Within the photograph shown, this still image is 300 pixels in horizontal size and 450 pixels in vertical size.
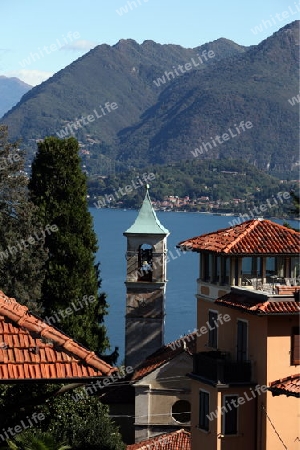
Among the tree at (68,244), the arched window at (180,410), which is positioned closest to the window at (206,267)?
the arched window at (180,410)

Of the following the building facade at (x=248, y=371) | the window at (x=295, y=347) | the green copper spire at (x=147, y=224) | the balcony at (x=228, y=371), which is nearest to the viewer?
the building facade at (x=248, y=371)

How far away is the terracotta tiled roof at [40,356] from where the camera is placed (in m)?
10.8

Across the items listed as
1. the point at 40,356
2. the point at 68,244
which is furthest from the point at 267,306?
the point at 68,244

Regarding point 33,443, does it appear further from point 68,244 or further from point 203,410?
point 68,244

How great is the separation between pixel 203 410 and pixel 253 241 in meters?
4.10

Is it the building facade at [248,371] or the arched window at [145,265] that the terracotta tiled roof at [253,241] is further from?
the arched window at [145,265]

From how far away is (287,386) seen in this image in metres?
20.5

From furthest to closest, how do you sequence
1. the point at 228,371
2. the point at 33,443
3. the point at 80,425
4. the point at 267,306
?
the point at 80,425 → the point at 228,371 → the point at 267,306 → the point at 33,443

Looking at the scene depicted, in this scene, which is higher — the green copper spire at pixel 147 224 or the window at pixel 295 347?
the green copper spire at pixel 147 224

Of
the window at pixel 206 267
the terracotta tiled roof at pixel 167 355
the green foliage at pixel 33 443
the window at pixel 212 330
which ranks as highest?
the window at pixel 206 267

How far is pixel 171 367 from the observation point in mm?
31625

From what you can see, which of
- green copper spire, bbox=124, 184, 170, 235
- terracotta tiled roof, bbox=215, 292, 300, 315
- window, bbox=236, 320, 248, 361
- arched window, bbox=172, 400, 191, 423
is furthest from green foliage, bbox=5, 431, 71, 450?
green copper spire, bbox=124, 184, 170, 235

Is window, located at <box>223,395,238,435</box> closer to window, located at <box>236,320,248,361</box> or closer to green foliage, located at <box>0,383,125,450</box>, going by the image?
window, located at <box>236,320,248,361</box>

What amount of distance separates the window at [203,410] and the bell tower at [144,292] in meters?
16.6
